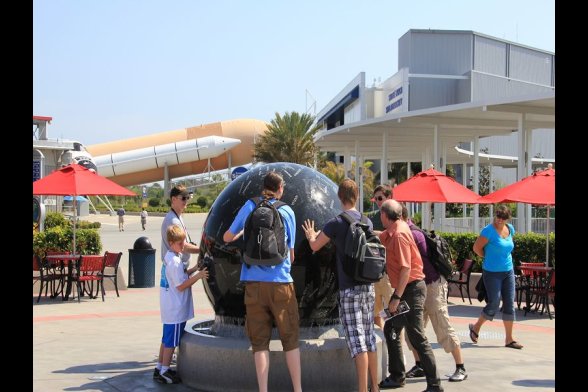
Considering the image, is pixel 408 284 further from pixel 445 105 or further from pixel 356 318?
pixel 445 105

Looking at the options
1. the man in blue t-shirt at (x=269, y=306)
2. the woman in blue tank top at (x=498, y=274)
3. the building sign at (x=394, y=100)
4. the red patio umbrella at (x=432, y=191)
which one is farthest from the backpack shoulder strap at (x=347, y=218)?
the building sign at (x=394, y=100)

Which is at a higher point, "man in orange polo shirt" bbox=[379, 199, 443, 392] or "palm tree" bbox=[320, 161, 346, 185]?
"palm tree" bbox=[320, 161, 346, 185]

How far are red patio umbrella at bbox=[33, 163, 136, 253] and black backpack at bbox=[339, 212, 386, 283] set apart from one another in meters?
7.43

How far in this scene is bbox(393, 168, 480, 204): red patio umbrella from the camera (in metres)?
12.4

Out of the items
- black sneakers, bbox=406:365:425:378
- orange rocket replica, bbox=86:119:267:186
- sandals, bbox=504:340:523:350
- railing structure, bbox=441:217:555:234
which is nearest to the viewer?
black sneakers, bbox=406:365:425:378

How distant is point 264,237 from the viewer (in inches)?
232

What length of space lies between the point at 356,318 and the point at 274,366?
37.4 inches

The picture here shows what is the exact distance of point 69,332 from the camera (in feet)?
32.3

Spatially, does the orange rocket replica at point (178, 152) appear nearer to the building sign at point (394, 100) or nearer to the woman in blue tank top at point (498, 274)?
the building sign at point (394, 100)

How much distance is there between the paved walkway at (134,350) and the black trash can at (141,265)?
2.13 metres

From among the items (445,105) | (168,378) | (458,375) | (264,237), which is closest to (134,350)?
(168,378)

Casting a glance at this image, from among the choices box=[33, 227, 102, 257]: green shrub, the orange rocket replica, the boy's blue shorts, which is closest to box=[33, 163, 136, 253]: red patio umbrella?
box=[33, 227, 102, 257]: green shrub

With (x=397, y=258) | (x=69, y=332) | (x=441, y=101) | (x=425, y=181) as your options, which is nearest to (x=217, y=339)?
(x=397, y=258)

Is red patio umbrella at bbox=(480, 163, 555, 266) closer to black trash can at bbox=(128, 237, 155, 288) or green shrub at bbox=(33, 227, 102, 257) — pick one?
black trash can at bbox=(128, 237, 155, 288)
